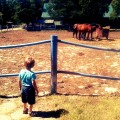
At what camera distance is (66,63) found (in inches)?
472

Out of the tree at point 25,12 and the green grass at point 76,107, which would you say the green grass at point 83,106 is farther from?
the tree at point 25,12

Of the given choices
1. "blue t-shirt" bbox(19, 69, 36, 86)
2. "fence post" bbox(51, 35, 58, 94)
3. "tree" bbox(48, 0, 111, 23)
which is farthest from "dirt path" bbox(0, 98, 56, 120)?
"tree" bbox(48, 0, 111, 23)

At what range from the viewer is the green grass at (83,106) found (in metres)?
5.60

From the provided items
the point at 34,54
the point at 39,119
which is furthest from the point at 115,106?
the point at 34,54

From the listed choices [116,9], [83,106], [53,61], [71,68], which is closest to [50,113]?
[83,106]

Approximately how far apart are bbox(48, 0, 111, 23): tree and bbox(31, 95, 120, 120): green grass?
115 feet

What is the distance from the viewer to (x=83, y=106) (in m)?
6.17

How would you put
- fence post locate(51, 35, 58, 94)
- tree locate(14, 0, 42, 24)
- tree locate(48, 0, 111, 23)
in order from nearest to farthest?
fence post locate(51, 35, 58, 94)
tree locate(48, 0, 111, 23)
tree locate(14, 0, 42, 24)

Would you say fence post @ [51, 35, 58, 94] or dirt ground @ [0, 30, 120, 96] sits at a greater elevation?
fence post @ [51, 35, 58, 94]

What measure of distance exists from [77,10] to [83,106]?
36.7 m

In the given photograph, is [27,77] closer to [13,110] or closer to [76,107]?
[13,110]

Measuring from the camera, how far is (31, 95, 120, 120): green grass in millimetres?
5603

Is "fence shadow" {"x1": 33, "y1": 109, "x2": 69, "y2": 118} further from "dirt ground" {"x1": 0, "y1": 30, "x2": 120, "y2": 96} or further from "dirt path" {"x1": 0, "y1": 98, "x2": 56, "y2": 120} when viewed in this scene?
"dirt ground" {"x1": 0, "y1": 30, "x2": 120, "y2": 96}

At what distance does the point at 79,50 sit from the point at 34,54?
280cm
